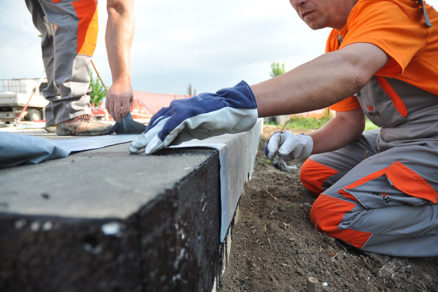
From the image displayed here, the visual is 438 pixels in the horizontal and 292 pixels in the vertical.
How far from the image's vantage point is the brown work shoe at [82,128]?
6.79 feet

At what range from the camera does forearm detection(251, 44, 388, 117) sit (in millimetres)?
968

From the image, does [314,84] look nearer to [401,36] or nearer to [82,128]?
[401,36]

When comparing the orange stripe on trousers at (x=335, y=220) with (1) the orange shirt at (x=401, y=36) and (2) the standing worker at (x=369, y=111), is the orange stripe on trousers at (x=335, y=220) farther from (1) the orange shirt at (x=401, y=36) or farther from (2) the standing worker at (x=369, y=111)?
(1) the orange shirt at (x=401, y=36)

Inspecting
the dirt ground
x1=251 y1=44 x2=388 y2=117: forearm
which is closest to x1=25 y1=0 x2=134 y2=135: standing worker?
the dirt ground

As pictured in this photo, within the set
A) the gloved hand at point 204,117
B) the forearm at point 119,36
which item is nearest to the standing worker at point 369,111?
the gloved hand at point 204,117

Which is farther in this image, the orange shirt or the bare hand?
the bare hand

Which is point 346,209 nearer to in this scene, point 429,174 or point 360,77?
point 429,174

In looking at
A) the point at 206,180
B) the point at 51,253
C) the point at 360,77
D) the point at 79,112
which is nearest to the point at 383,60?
the point at 360,77

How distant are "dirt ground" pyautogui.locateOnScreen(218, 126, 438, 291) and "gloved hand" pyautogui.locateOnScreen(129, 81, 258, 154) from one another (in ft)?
2.16

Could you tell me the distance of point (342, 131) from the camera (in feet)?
7.26

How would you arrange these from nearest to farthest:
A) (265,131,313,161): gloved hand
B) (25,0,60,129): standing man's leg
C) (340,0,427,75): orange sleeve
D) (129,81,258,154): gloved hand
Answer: (129,81,258,154): gloved hand → (340,0,427,75): orange sleeve → (265,131,313,161): gloved hand → (25,0,60,129): standing man's leg

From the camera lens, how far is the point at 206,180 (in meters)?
0.77

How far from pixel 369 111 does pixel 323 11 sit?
2.47ft

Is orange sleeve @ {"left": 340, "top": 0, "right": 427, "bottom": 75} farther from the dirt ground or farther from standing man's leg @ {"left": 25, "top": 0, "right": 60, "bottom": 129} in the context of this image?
standing man's leg @ {"left": 25, "top": 0, "right": 60, "bottom": 129}
